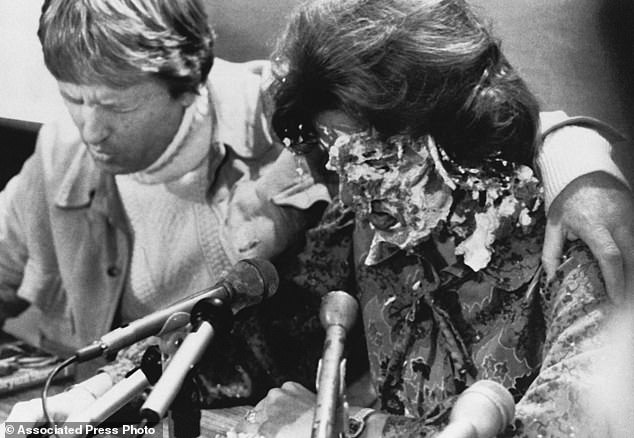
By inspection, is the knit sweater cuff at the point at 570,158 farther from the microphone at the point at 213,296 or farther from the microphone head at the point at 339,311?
the microphone at the point at 213,296

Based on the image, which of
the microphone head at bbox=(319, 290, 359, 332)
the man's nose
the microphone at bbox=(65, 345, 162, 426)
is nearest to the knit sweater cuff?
the microphone head at bbox=(319, 290, 359, 332)

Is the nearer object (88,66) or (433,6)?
(433,6)

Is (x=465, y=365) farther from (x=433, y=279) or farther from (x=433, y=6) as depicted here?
(x=433, y=6)

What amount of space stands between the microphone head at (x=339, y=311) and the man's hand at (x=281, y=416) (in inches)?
7.5

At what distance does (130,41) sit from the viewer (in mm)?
1561

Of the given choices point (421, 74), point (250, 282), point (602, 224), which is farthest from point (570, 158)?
point (250, 282)

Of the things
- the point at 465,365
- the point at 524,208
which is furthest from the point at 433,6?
the point at 465,365

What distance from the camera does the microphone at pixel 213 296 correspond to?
4.04 ft

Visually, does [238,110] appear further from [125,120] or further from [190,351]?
[190,351]

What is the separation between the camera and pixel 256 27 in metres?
1.54

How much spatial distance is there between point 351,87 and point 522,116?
0.80ft

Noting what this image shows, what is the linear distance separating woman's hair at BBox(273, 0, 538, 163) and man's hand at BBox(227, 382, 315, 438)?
17.0 inches

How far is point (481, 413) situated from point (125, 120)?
0.86 m

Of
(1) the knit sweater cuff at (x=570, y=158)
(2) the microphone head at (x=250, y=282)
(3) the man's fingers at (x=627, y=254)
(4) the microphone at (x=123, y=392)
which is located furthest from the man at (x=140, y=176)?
(3) the man's fingers at (x=627, y=254)
